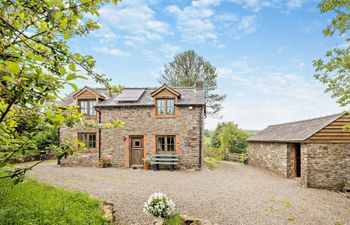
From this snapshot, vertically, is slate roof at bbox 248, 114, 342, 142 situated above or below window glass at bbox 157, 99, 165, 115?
below

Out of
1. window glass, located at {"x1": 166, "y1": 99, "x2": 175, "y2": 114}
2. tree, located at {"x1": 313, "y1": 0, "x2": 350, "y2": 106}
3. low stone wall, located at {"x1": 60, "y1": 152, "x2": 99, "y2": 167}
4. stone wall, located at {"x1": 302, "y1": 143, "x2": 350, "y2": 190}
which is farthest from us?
low stone wall, located at {"x1": 60, "y1": 152, "x2": 99, "y2": 167}

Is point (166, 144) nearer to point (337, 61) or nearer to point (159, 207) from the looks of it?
point (159, 207)

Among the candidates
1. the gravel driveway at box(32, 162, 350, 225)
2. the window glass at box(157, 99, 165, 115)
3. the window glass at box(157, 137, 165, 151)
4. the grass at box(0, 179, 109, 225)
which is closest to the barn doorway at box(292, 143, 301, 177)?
the gravel driveway at box(32, 162, 350, 225)

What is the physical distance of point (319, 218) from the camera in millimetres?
5898

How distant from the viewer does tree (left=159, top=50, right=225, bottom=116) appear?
80.9ft

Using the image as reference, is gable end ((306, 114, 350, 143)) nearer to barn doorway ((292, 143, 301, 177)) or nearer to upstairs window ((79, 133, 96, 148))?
barn doorway ((292, 143, 301, 177))

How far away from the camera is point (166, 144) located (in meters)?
14.0

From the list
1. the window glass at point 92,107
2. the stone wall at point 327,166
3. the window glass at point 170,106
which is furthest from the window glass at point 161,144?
the stone wall at point 327,166

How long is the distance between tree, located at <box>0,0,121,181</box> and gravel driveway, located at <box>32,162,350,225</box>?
4.22 metres

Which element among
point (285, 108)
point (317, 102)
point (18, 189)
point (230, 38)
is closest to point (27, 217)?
point (18, 189)

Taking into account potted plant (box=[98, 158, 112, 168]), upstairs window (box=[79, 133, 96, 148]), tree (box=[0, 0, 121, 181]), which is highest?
tree (box=[0, 0, 121, 181])

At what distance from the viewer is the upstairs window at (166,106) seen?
46.2 feet

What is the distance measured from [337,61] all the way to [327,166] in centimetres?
557

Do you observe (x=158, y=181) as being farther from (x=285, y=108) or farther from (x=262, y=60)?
(x=285, y=108)
